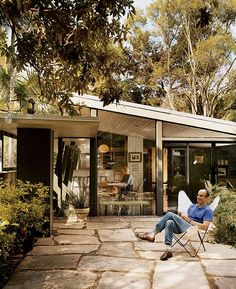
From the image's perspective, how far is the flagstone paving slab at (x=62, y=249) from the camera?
6.09 meters

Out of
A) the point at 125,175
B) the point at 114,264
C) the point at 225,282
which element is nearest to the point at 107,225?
the point at 125,175

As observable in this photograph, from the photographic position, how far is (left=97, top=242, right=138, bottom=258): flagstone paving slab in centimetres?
598

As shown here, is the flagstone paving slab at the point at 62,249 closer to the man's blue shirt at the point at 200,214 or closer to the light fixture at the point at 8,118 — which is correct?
the man's blue shirt at the point at 200,214

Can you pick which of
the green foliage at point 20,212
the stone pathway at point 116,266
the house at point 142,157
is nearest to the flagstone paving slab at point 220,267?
the stone pathway at point 116,266

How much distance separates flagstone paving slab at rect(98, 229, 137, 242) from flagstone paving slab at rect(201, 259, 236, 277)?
1920 mm

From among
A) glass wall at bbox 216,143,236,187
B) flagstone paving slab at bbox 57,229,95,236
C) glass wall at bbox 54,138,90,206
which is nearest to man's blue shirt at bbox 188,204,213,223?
flagstone paving slab at bbox 57,229,95,236

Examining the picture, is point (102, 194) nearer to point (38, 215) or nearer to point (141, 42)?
point (38, 215)

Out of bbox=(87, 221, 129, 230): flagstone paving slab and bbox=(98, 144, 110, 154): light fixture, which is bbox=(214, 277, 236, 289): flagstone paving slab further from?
bbox=(98, 144, 110, 154): light fixture

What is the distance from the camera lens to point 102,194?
33.9 ft

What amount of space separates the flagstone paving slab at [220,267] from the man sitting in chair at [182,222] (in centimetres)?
57

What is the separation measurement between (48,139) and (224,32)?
14082 mm

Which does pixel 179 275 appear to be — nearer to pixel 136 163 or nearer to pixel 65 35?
pixel 65 35

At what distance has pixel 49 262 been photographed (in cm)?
550

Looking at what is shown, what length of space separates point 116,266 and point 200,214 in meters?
1.87
